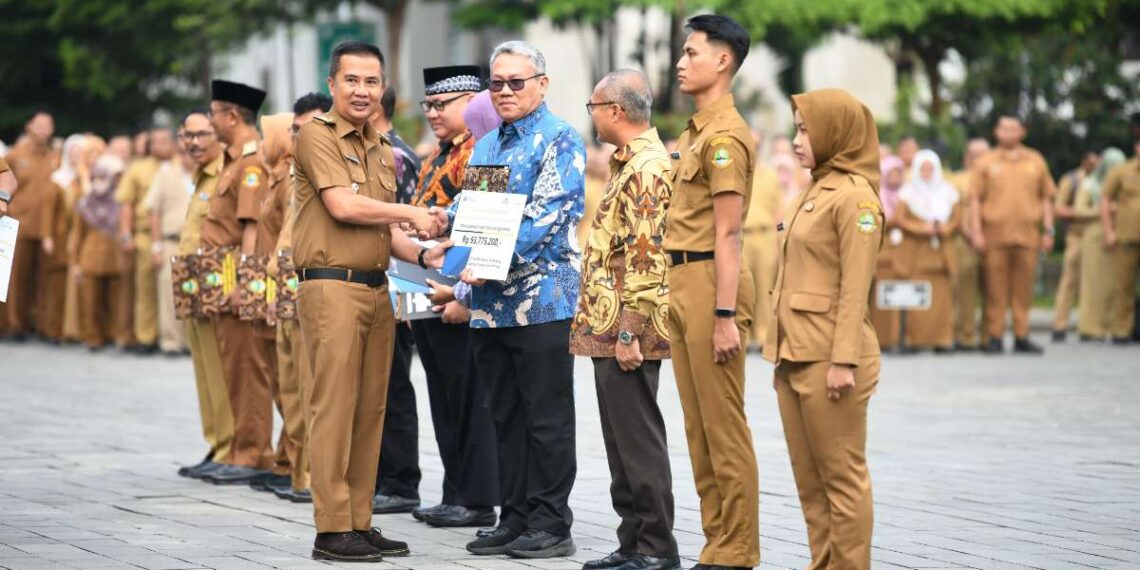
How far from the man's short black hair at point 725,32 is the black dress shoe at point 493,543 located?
90.2 inches

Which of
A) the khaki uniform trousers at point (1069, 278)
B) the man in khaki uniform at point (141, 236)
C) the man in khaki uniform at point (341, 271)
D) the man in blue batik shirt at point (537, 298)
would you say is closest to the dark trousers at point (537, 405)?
the man in blue batik shirt at point (537, 298)

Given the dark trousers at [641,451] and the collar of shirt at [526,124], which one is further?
the collar of shirt at [526,124]

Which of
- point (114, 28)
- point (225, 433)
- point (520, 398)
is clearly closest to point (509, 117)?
point (520, 398)

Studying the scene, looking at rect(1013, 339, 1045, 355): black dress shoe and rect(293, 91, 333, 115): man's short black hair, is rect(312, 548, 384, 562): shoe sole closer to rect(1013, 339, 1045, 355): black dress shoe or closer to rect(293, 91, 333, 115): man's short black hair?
rect(293, 91, 333, 115): man's short black hair

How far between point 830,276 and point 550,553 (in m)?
2.04

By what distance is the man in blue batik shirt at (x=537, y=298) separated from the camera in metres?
8.26

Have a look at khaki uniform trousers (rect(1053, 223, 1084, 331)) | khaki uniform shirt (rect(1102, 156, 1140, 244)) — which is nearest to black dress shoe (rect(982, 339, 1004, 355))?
khaki uniform shirt (rect(1102, 156, 1140, 244))

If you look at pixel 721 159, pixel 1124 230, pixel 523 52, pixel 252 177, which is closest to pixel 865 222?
pixel 721 159

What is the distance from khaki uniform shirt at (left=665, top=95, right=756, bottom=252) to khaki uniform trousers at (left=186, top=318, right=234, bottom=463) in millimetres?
4308

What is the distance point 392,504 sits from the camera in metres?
9.83

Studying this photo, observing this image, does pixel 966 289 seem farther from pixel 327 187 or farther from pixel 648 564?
pixel 327 187

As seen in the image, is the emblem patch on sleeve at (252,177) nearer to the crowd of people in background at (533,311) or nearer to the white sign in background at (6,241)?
the crowd of people in background at (533,311)

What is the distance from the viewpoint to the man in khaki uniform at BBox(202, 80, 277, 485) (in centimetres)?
1079

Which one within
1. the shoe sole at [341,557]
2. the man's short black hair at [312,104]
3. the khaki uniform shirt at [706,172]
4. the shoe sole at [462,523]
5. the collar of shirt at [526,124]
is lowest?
the shoe sole at [462,523]
